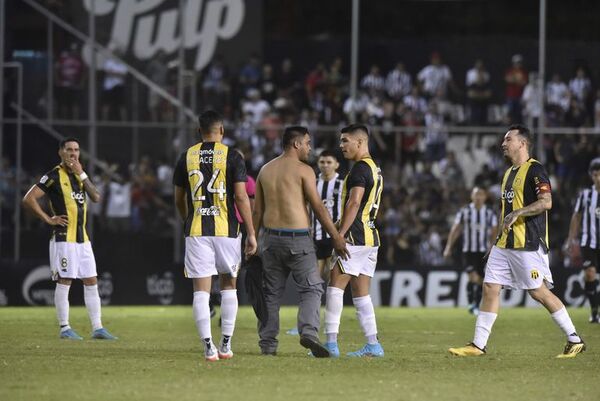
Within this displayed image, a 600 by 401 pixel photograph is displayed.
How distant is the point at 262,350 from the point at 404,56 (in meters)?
17.5

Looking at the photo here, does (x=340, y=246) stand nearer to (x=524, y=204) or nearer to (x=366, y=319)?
(x=366, y=319)

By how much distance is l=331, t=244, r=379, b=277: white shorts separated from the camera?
12.5 m

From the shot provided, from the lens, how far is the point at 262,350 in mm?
12547

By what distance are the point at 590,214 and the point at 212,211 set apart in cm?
882

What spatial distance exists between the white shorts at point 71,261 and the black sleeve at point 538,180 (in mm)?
5217

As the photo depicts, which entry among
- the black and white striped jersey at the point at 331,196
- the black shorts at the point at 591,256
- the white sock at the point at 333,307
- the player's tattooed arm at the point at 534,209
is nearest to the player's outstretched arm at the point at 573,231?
the black shorts at the point at 591,256

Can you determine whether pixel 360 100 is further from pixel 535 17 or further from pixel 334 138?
pixel 535 17

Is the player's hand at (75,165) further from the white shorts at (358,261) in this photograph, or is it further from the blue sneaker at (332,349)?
the blue sneaker at (332,349)

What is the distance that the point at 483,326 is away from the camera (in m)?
12.6

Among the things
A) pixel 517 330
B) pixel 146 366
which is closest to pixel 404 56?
pixel 517 330

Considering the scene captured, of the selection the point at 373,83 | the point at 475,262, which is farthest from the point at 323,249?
the point at 373,83

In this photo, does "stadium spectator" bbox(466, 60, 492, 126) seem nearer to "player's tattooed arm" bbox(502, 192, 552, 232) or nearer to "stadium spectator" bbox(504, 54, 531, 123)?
"stadium spectator" bbox(504, 54, 531, 123)

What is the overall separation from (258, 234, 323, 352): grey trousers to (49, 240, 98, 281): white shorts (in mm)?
3184

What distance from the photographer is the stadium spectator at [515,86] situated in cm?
2819
